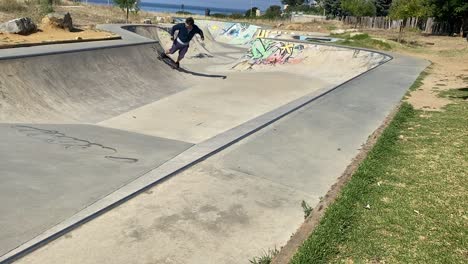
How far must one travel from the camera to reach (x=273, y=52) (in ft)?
82.1

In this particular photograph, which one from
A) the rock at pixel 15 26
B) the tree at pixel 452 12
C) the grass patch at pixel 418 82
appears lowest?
the grass patch at pixel 418 82

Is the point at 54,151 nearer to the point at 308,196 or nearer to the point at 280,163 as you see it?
the point at 280,163

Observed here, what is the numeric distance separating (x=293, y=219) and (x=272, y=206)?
0.35 m

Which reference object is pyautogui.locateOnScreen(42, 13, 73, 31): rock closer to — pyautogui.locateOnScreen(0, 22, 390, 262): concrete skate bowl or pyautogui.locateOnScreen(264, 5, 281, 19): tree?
pyautogui.locateOnScreen(0, 22, 390, 262): concrete skate bowl

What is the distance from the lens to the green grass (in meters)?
3.63

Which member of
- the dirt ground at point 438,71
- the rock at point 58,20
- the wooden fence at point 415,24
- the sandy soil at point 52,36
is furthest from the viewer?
the wooden fence at point 415,24

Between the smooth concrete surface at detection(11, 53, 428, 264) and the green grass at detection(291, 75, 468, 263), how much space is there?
16.5 inches

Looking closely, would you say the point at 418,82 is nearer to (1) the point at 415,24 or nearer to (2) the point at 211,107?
(2) the point at 211,107

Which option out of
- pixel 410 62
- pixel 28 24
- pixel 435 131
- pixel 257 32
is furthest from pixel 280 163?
pixel 257 32

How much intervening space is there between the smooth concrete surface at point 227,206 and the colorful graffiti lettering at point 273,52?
16944mm

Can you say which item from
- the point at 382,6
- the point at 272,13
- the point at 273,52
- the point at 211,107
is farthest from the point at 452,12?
the point at 272,13

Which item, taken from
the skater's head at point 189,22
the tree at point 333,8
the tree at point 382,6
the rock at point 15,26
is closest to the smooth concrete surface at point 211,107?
the skater's head at point 189,22

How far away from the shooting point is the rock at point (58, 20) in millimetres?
18000

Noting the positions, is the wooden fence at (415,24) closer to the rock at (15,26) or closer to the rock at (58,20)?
the rock at (58,20)
